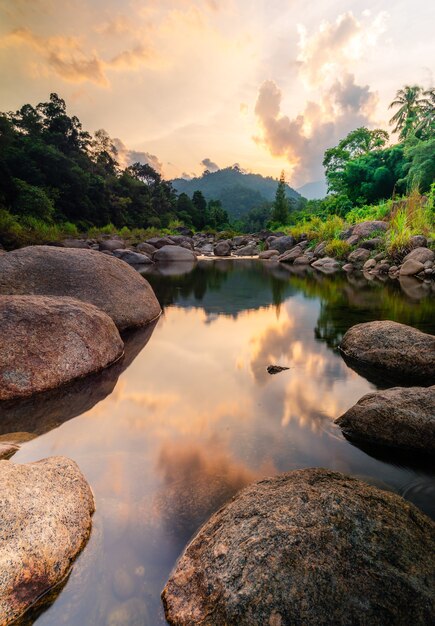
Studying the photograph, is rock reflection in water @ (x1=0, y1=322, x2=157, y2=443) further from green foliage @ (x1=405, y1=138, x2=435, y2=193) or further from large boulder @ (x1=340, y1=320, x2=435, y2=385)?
green foliage @ (x1=405, y1=138, x2=435, y2=193)

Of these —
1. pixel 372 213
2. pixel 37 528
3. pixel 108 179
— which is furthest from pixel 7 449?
pixel 108 179

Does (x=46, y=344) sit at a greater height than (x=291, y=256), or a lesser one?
greater

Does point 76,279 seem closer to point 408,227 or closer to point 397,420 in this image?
point 397,420

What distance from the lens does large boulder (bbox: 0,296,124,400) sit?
374 cm

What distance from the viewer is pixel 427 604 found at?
1.43 meters

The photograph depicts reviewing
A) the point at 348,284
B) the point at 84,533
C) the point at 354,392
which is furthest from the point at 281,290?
the point at 84,533

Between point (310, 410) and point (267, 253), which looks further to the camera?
point (267, 253)

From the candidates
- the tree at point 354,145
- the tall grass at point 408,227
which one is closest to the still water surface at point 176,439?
the tall grass at point 408,227

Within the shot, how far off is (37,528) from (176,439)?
4.79 ft

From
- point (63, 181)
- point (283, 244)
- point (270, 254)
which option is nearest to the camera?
point (270, 254)

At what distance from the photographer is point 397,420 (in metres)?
2.95

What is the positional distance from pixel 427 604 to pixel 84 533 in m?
1.72

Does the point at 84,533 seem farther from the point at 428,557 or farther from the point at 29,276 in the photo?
the point at 29,276

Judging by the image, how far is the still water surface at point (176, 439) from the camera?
1.90 m
